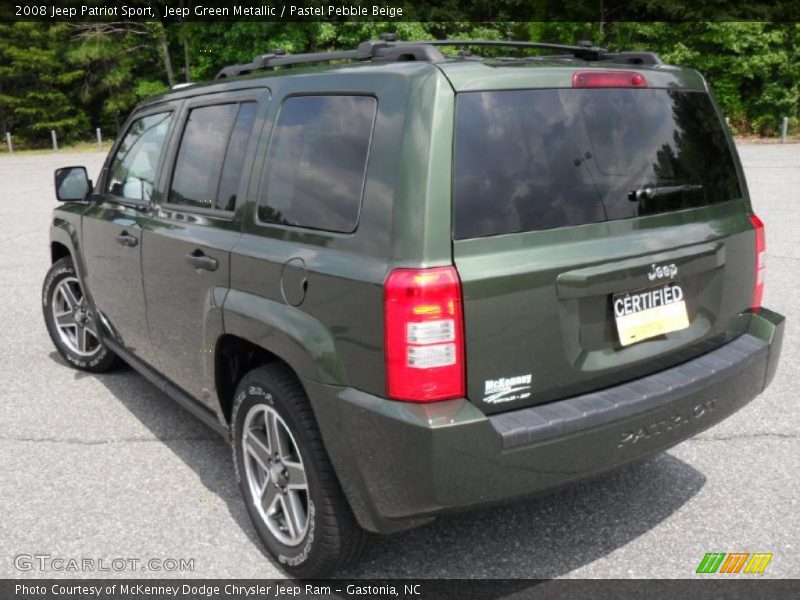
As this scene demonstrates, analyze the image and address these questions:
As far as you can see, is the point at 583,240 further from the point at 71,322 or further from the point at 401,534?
the point at 71,322

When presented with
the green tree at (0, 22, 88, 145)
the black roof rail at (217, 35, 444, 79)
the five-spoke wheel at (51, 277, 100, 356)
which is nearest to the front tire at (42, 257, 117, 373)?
the five-spoke wheel at (51, 277, 100, 356)

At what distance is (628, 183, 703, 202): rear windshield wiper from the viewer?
2674mm

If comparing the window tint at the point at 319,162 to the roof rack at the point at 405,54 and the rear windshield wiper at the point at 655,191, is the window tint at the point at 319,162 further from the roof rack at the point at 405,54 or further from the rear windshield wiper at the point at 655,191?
the rear windshield wiper at the point at 655,191

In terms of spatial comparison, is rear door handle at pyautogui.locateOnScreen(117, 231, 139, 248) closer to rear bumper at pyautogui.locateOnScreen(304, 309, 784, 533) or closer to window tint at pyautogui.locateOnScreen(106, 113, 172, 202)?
window tint at pyautogui.locateOnScreen(106, 113, 172, 202)

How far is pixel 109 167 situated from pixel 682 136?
3.27 m

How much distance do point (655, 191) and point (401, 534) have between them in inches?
66.4

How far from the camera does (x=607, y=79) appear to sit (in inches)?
105

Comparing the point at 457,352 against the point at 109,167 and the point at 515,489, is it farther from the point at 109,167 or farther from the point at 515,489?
the point at 109,167

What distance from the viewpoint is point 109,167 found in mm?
4543

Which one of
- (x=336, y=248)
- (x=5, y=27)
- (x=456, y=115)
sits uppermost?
(x=5, y=27)

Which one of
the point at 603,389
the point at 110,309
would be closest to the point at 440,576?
the point at 603,389

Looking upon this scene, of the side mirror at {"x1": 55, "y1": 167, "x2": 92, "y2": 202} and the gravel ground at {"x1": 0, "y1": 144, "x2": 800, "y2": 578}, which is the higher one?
the side mirror at {"x1": 55, "y1": 167, "x2": 92, "y2": 202}

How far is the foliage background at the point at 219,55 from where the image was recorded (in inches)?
1100

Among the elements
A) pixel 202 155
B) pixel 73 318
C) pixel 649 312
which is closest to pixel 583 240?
pixel 649 312
